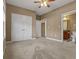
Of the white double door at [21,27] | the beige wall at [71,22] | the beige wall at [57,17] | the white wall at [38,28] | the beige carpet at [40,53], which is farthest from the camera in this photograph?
the white wall at [38,28]

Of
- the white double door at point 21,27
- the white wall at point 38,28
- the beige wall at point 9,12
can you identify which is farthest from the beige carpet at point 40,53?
the white wall at point 38,28

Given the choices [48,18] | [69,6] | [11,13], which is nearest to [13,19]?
[11,13]

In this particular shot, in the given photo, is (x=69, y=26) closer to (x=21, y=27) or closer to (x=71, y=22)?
(x=71, y=22)

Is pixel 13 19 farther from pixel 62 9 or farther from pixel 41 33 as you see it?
pixel 41 33

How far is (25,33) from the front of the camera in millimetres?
5805

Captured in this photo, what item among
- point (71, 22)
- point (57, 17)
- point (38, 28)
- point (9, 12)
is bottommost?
point (38, 28)

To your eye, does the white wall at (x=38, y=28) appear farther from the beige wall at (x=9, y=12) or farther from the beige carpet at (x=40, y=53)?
the beige carpet at (x=40, y=53)

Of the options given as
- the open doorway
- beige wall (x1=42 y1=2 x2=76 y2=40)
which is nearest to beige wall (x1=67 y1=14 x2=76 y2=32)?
the open doorway

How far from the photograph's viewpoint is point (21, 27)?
18.2ft

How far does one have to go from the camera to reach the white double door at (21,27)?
16.7 feet

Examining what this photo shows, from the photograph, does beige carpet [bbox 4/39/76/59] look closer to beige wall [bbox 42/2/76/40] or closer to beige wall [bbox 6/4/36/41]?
beige wall [bbox 6/4/36/41]

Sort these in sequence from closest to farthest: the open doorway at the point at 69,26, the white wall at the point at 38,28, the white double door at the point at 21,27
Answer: the white double door at the point at 21,27 → the open doorway at the point at 69,26 → the white wall at the point at 38,28

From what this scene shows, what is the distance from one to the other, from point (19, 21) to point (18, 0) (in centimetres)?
168

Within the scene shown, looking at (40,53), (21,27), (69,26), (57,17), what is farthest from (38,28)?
(40,53)
